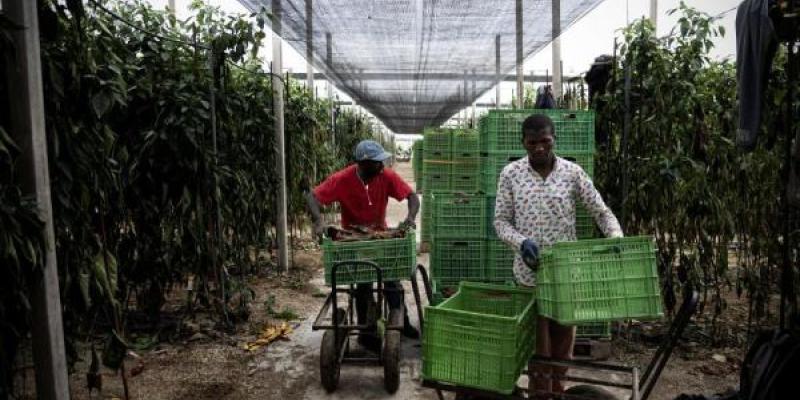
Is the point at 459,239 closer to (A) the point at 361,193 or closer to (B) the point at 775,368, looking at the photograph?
(A) the point at 361,193

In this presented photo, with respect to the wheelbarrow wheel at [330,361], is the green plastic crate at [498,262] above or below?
above

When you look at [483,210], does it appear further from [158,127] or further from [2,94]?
[2,94]

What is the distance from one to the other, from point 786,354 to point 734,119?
3213mm

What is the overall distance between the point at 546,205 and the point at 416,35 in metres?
4.74

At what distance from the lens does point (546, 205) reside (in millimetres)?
3479

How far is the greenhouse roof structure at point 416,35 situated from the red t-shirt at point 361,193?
200cm

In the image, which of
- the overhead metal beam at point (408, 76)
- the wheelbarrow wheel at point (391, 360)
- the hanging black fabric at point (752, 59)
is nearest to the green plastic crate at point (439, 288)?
the wheelbarrow wheel at point (391, 360)

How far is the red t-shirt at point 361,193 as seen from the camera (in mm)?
5121

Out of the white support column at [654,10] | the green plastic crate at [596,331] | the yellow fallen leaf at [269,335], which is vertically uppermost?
the white support column at [654,10]

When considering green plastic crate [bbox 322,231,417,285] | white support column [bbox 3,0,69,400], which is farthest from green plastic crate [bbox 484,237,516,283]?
white support column [bbox 3,0,69,400]

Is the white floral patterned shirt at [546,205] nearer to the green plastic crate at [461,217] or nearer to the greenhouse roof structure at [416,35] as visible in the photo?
the green plastic crate at [461,217]

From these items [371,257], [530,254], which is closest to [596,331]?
[371,257]

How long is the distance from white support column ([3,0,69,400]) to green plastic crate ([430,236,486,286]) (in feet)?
11.3

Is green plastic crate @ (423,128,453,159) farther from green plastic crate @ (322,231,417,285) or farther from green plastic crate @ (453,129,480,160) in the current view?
green plastic crate @ (322,231,417,285)
